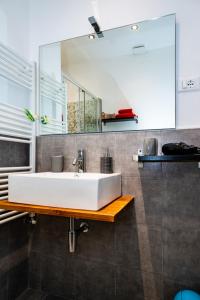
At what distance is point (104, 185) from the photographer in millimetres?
1084

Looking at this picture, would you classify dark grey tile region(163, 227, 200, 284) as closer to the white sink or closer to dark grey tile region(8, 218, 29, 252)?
the white sink

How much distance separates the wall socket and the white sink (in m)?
0.71

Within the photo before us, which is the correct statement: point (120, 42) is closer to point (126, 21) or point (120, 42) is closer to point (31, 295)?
point (126, 21)

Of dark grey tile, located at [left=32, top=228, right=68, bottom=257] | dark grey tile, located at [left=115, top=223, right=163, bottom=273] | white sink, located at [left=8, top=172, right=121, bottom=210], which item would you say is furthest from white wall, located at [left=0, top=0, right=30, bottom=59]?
dark grey tile, located at [left=115, top=223, right=163, bottom=273]

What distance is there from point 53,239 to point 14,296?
473 millimetres

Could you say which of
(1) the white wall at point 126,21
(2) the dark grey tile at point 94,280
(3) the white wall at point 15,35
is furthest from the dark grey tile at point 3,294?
(1) the white wall at point 126,21

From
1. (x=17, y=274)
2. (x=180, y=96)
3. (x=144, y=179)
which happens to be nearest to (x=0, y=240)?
(x=17, y=274)

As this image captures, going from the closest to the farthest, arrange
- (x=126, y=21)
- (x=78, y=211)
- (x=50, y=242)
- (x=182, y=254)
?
(x=78, y=211), (x=182, y=254), (x=126, y=21), (x=50, y=242)

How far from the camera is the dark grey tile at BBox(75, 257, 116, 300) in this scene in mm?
1403

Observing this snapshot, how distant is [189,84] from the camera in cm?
129

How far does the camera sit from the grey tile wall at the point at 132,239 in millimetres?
1255

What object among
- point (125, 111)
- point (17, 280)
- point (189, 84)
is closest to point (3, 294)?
point (17, 280)

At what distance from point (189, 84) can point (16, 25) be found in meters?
1.37

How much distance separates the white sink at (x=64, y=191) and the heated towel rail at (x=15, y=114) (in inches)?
9.6
